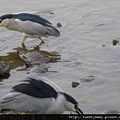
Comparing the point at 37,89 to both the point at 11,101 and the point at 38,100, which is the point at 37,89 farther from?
the point at 11,101

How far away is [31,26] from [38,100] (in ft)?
13.6

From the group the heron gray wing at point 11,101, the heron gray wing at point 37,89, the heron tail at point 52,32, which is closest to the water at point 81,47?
the heron tail at point 52,32

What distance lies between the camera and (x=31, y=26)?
946 cm

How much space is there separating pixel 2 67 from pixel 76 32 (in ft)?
8.85

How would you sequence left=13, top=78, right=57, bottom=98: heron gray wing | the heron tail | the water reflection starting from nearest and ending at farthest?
1. left=13, top=78, right=57, bottom=98: heron gray wing
2. the water reflection
3. the heron tail

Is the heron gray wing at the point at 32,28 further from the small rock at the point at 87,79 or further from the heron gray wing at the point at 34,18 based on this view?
the small rock at the point at 87,79

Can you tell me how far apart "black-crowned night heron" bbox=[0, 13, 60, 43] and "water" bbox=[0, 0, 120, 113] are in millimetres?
236

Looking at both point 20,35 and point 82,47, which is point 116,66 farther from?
point 20,35

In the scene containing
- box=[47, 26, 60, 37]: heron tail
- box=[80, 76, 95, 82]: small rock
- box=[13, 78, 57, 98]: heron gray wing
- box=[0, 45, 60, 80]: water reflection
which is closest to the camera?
box=[13, 78, 57, 98]: heron gray wing

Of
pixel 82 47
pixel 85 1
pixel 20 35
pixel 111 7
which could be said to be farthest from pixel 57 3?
pixel 82 47

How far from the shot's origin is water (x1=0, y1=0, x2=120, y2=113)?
272 inches

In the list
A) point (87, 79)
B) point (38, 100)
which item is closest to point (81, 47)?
point (87, 79)

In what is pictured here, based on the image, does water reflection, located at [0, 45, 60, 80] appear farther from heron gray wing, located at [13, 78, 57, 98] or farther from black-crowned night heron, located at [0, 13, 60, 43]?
heron gray wing, located at [13, 78, 57, 98]

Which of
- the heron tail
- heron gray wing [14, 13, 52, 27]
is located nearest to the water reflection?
the heron tail
